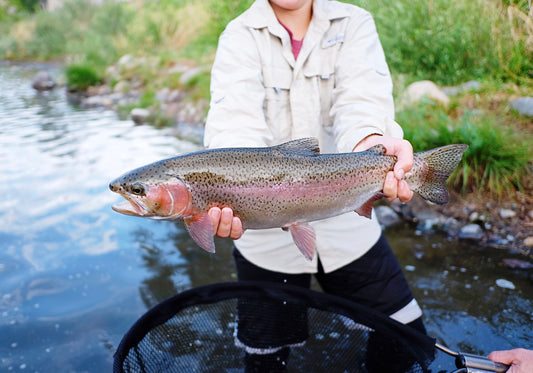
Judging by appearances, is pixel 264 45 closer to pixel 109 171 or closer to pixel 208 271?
pixel 208 271

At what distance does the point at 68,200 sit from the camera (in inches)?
232

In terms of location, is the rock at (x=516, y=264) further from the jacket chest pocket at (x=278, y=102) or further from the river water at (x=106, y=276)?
the jacket chest pocket at (x=278, y=102)

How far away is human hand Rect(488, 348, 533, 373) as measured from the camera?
5.67ft

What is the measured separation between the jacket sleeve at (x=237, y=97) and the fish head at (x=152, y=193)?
17.2 inches

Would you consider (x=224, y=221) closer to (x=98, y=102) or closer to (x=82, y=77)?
(x=98, y=102)

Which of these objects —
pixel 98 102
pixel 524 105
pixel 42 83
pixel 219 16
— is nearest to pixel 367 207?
pixel 524 105

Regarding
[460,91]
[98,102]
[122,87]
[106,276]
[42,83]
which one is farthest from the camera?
[42,83]

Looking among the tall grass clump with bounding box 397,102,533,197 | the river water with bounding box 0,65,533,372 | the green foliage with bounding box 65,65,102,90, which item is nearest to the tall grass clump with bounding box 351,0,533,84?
the tall grass clump with bounding box 397,102,533,197

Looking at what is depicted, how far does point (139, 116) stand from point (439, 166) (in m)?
10.1

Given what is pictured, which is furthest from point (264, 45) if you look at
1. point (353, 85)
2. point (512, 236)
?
point (512, 236)

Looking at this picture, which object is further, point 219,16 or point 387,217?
point 219,16

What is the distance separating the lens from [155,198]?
5.58ft

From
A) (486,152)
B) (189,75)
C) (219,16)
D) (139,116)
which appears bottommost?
(139,116)

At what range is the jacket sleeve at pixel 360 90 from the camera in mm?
2076
